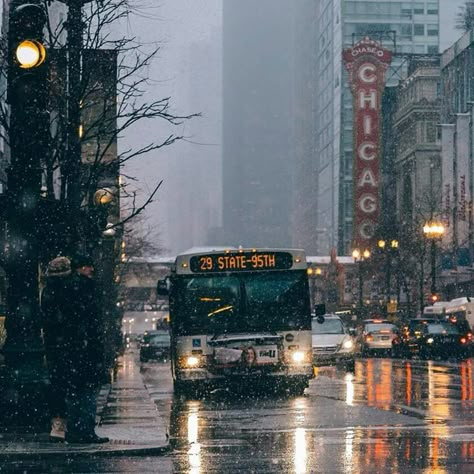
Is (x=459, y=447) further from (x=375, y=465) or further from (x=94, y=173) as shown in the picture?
(x=94, y=173)

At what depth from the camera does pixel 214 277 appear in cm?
2686

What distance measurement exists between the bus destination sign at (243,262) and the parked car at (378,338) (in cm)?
3504

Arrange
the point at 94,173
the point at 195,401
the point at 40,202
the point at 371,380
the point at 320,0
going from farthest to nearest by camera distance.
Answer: the point at 320,0 → the point at 371,380 → the point at 94,173 → the point at 195,401 → the point at 40,202

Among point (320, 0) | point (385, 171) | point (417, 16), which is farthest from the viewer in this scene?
point (320, 0)

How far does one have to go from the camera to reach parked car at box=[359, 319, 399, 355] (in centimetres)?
6200

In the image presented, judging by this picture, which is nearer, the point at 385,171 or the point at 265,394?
the point at 265,394

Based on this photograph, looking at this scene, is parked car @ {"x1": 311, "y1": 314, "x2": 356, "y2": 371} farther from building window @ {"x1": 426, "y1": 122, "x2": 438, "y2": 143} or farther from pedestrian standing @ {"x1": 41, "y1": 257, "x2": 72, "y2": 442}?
building window @ {"x1": 426, "y1": 122, "x2": 438, "y2": 143}

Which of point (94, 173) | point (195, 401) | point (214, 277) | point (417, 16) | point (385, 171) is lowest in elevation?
point (195, 401)

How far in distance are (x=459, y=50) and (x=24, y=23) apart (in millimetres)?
88376

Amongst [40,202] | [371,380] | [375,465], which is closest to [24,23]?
[40,202]

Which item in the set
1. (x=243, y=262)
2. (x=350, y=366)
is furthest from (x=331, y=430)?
(x=350, y=366)

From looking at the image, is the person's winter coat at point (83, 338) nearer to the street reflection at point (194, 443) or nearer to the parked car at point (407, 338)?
the street reflection at point (194, 443)

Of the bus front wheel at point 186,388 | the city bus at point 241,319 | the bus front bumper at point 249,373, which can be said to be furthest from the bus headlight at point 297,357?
the bus front wheel at point 186,388

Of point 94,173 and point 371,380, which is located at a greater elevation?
point 94,173
